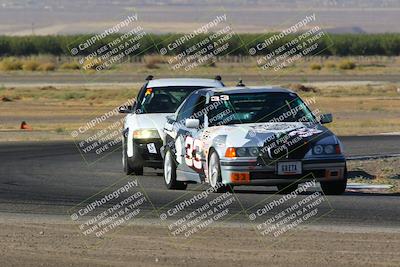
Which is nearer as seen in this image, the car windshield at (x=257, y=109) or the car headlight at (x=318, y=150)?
the car headlight at (x=318, y=150)

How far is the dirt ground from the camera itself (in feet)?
36.5

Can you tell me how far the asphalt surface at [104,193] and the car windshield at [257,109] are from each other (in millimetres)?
1069

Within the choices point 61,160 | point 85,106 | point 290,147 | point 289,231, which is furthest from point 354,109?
point 289,231

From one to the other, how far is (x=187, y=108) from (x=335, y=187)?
9.16ft

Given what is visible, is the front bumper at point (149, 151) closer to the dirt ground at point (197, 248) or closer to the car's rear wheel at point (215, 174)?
the car's rear wheel at point (215, 174)

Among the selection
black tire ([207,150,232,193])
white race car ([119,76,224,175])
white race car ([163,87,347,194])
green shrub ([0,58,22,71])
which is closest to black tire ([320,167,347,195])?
white race car ([163,87,347,194])

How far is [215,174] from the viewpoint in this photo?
16.7 meters

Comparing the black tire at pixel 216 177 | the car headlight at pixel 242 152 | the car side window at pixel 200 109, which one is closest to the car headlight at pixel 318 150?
the car headlight at pixel 242 152

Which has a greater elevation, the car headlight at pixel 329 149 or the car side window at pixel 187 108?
the car side window at pixel 187 108

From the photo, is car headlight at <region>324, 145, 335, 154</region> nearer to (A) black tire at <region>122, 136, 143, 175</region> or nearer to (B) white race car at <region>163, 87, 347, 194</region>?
(B) white race car at <region>163, 87, 347, 194</region>

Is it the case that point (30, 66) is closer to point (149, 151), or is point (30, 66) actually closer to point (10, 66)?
point (10, 66)

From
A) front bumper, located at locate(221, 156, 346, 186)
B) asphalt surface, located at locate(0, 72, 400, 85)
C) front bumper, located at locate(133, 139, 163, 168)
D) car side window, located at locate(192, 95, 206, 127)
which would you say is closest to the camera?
front bumper, located at locate(221, 156, 346, 186)

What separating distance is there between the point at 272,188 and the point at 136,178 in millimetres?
3113

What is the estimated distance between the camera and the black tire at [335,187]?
16766 millimetres
